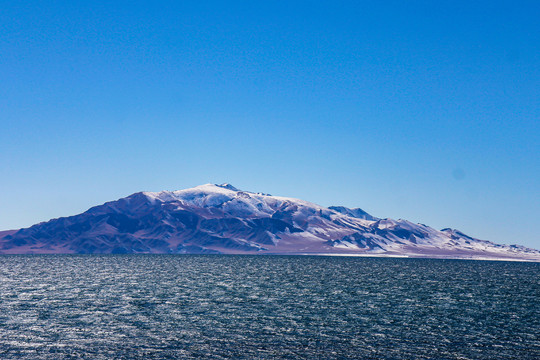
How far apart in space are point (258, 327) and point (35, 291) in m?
51.2

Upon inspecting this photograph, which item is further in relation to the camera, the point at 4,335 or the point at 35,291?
the point at 35,291

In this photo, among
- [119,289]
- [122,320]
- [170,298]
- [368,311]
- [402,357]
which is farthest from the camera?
[119,289]

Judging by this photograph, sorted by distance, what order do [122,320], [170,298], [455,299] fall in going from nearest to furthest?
1. [122,320]
2. [170,298]
3. [455,299]

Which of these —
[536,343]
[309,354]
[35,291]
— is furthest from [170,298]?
[536,343]

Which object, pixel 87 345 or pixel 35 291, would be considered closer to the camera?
pixel 87 345

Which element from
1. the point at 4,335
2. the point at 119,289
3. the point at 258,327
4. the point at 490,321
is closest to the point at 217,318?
the point at 258,327

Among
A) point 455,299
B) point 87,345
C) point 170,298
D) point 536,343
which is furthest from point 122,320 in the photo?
point 455,299

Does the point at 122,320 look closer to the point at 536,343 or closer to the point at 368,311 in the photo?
the point at 368,311

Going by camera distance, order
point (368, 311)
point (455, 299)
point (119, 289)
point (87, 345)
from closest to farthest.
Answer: point (87, 345) → point (368, 311) → point (455, 299) → point (119, 289)

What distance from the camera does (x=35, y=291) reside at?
8594cm

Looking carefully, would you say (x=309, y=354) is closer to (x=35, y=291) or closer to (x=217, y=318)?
(x=217, y=318)

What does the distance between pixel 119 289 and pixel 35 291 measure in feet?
43.7

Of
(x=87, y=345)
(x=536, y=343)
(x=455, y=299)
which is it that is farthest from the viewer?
(x=455, y=299)

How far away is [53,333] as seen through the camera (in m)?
46.3
